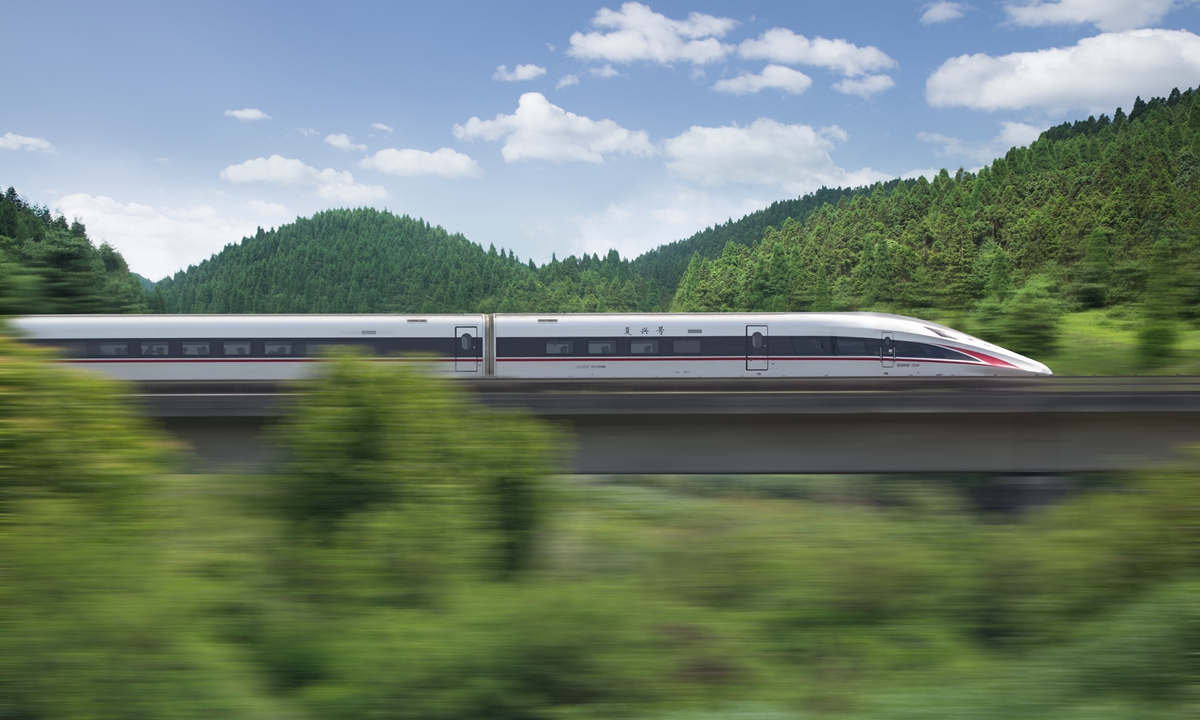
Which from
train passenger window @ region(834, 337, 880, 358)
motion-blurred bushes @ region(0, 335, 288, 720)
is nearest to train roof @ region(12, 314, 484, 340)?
train passenger window @ region(834, 337, 880, 358)

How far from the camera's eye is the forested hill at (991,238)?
26.8 metres

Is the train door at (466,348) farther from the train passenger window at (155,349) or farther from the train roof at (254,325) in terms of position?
the train passenger window at (155,349)

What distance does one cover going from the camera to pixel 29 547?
10.0 ft

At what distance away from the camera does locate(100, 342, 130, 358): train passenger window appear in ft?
60.6

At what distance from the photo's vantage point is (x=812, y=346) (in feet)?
61.0

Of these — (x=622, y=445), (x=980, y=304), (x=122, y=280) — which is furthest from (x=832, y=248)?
(x=622, y=445)

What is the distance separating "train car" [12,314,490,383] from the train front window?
0.02 meters

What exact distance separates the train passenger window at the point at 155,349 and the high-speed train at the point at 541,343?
23 mm

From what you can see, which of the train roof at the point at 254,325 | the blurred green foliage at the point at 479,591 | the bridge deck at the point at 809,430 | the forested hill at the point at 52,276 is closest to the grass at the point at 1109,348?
the bridge deck at the point at 809,430

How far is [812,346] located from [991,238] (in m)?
62.2

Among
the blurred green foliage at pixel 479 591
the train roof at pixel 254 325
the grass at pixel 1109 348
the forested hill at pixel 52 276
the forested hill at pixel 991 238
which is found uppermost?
the forested hill at pixel 991 238

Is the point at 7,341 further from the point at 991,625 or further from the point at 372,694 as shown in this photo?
the point at 991,625

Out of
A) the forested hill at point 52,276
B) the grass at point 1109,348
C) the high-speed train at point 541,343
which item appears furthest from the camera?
the high-speed train at point 541,343

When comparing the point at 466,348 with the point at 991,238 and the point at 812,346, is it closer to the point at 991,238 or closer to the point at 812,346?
the point at 812,346
